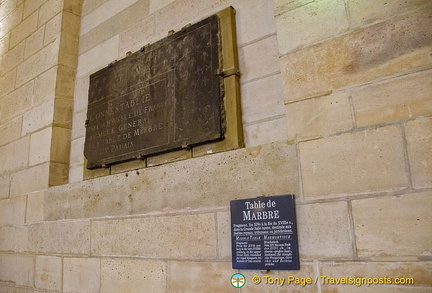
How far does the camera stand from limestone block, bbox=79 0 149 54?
8.89ft

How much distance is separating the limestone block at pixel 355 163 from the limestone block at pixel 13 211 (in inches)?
102

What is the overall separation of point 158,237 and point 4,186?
2.14 meters

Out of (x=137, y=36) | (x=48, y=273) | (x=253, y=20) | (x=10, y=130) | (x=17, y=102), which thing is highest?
(x=137, y=36)

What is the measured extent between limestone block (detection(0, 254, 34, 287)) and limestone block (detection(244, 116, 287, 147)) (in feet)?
7.01

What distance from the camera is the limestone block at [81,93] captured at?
296cm

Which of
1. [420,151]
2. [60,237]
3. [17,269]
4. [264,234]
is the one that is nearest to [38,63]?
[60,237]

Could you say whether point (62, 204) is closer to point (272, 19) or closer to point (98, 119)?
point (98, 119)

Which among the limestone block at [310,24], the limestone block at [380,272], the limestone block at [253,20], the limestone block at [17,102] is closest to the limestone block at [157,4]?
the limestone block at [253,20]

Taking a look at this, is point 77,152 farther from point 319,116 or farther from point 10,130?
point 319,116

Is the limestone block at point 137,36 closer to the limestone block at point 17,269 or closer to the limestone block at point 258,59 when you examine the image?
the limestone block at point 258,59

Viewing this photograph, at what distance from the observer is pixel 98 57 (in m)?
2.95

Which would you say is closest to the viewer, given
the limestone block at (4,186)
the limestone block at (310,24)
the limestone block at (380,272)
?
the limestone block at (380,272)

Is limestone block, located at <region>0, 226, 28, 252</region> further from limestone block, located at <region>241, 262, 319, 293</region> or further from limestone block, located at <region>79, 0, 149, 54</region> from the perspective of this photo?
limestone block, located at <region>241, 262, 319, 293</region>

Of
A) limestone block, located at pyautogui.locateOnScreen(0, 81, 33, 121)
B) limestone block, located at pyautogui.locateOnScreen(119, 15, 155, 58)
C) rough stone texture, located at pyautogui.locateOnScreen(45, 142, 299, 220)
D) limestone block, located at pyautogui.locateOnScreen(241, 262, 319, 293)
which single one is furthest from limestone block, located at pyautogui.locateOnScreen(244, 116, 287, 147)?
limestone block, located at pyautogui.locateOnScreen(0, 81, 33, 121)
